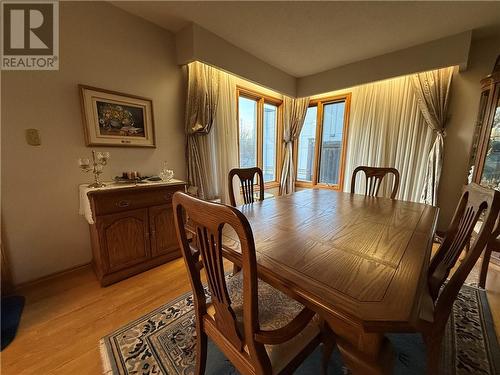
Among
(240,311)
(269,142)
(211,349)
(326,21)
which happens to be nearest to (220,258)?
(240,311)

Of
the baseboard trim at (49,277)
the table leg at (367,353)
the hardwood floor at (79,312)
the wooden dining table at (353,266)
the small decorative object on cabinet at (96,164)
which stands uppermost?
the small decorative object on cabinet at (96,164)

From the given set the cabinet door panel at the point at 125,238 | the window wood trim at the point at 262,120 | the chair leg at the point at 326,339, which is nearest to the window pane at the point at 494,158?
the chair leg at the point at 326,339

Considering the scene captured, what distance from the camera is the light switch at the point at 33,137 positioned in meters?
1.62

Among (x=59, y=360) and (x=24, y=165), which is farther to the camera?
(x=24, y=165)

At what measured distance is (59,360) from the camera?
1.15 m

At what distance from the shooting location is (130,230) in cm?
186

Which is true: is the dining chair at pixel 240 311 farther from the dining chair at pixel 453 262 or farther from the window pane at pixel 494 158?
the window pane at pixel 494 158

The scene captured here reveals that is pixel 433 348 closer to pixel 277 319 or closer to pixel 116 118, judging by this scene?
pixel 277 319

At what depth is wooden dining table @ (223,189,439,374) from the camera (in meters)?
0.57

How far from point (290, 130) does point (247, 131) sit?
95 centimetres

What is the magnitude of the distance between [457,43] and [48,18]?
3903 millimetres

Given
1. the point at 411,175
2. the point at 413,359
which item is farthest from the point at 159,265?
the point at 411,175

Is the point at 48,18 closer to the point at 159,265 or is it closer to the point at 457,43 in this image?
the point at 159,265

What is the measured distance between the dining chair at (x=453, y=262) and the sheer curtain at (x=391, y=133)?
6.67 ft
